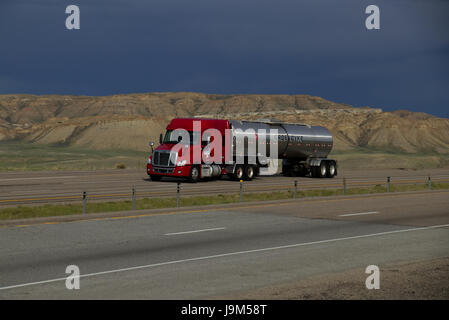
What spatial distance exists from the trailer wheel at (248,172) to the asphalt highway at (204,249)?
52.0ft

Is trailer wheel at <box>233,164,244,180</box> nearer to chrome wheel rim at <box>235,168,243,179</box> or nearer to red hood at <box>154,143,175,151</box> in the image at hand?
chrome wheel rim at <box>235,168,243,179</box>

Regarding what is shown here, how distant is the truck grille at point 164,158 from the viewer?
3309cm

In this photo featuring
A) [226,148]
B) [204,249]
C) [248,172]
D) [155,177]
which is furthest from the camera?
[248,172]

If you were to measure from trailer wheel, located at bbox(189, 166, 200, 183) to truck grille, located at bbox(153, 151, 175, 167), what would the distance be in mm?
1123

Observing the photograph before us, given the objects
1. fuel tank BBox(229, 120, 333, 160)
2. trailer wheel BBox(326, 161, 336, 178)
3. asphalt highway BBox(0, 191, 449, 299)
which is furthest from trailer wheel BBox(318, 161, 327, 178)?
asphalt highway BBox(0, 191, 449, 299)

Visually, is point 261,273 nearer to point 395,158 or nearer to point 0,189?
point 0,189

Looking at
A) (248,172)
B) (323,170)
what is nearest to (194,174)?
(248,172)

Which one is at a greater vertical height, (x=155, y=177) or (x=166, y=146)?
(x=166, y=146)

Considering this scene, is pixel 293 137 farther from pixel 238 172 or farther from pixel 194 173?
pixel 194 173

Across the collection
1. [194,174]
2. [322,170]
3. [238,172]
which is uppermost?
[322,170]

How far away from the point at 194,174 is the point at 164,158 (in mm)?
1895

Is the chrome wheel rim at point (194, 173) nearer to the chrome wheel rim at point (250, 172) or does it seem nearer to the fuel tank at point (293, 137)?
the fuel tank at point (293, 137)

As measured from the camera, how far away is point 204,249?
12.6 meters
